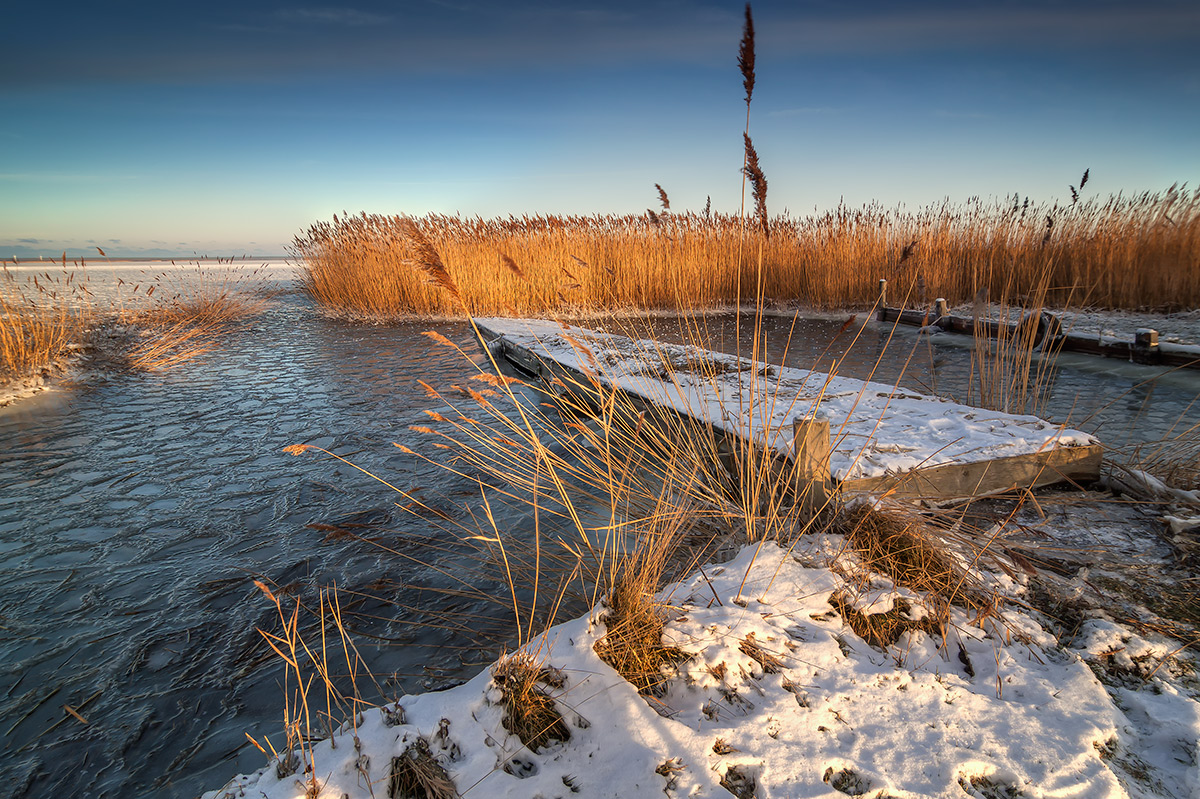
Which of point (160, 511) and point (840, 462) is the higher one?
point (840, 462)

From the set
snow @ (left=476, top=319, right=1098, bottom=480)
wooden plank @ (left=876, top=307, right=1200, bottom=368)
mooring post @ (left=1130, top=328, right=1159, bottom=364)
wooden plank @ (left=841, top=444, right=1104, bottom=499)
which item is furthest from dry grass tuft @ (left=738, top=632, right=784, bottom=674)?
mooring post @ (left=1130, top=328, right=1159, bottom=364)

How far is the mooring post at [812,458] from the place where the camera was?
2021 mm

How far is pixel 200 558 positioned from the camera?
2.56 meters

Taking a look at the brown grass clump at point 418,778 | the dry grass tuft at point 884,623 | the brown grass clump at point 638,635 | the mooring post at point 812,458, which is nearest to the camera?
the brown grass clump at point 418,778

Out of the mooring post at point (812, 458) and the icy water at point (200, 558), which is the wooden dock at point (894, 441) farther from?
the icy water at point (200, 558)

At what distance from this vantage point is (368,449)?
12.7 feet

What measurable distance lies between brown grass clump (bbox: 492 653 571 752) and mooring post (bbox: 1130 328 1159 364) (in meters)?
5.92

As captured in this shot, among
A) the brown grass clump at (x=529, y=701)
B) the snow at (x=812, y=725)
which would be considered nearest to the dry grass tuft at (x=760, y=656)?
the snow at (x=812, y=725)

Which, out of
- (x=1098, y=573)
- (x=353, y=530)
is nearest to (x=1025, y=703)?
(x=1098, y=573)

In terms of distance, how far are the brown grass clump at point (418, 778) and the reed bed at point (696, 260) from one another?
7.14 metres

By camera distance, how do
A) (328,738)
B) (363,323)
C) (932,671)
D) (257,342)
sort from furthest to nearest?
(363,323) < (257,342) < (932,671) < (328,738)

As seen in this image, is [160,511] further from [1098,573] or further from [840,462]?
[1098,573]

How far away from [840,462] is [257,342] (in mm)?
8348

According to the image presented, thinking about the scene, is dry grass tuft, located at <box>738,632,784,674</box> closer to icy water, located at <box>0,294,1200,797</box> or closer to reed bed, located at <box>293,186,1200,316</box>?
icy water, located at <box>0,294,1200,797</box>
